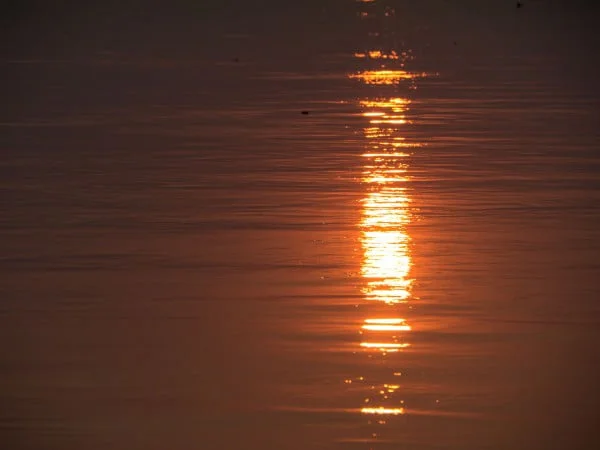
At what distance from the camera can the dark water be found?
4652 millimetres

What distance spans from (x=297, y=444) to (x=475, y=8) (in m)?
17.7

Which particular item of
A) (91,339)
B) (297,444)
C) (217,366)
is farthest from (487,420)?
(91,339)

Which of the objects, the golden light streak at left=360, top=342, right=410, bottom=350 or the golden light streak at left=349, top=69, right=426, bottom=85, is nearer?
the golden light streak at left=360, top=342, right=410, bottom=350

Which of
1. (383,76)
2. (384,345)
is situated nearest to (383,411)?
(384,345)

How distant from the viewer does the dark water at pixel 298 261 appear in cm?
465

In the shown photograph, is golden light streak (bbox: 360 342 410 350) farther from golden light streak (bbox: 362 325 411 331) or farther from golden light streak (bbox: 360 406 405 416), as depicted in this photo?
golden light streak (bbox: 360 406 405 416)

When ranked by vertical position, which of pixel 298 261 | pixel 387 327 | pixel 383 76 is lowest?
pixel 383 76

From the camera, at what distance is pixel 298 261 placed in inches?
253

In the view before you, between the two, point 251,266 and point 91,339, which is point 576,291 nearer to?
point 251,266

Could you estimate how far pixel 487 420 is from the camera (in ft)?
14.9

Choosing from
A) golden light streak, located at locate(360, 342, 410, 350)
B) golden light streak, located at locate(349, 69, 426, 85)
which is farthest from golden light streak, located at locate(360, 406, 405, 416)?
golden light streak, located at locate(349, 69, 426, 85)

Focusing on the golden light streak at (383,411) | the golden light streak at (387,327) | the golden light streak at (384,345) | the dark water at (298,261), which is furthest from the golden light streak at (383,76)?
the golden light streak at (383,411)

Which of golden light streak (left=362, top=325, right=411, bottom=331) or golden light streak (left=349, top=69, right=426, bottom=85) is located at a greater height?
golden light streak (left=362, top=325, right=411, bottom=331)

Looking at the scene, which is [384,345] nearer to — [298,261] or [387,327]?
[387,327]
